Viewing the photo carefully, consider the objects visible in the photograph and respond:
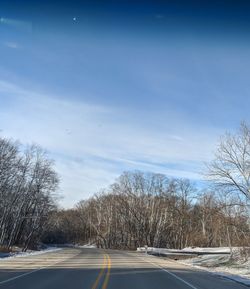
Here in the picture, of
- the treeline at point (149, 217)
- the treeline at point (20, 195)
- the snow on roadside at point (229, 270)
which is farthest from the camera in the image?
the treeline at point (149, 217)

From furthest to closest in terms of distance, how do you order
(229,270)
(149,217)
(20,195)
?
(149,217) < (20,195) < (229,270)

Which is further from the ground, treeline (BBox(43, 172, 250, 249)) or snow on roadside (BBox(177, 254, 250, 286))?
treeline (BBox(43, 172, 250, 249))

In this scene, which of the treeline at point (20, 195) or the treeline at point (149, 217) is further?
the treeline at point (149, 217)

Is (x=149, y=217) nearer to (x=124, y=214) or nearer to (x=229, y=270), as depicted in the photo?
(x=124, y=214)

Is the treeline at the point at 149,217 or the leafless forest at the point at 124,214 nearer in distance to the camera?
the leafless forest at the point at 124,214

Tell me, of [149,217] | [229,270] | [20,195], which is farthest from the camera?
[149,217]

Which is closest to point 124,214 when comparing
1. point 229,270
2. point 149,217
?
point 149,217

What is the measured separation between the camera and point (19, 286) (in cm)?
1267

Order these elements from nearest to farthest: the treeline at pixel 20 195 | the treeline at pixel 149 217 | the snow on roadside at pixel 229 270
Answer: the snow on roadside at pixel 229 270 → the treeline at pixel 20 195 → the treeline at pixel 149 217

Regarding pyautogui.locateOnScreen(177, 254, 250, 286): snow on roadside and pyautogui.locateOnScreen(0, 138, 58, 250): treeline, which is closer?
pyautogui.locateOnScreen(177, 254, 250, 286): snow on roadside

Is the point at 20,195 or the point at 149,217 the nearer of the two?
the point at 20,195

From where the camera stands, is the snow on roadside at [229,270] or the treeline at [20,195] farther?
the treeline at [20,195]

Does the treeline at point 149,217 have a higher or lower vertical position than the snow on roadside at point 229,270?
higher

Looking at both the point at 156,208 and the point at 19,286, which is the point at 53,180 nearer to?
the point at 156,208
